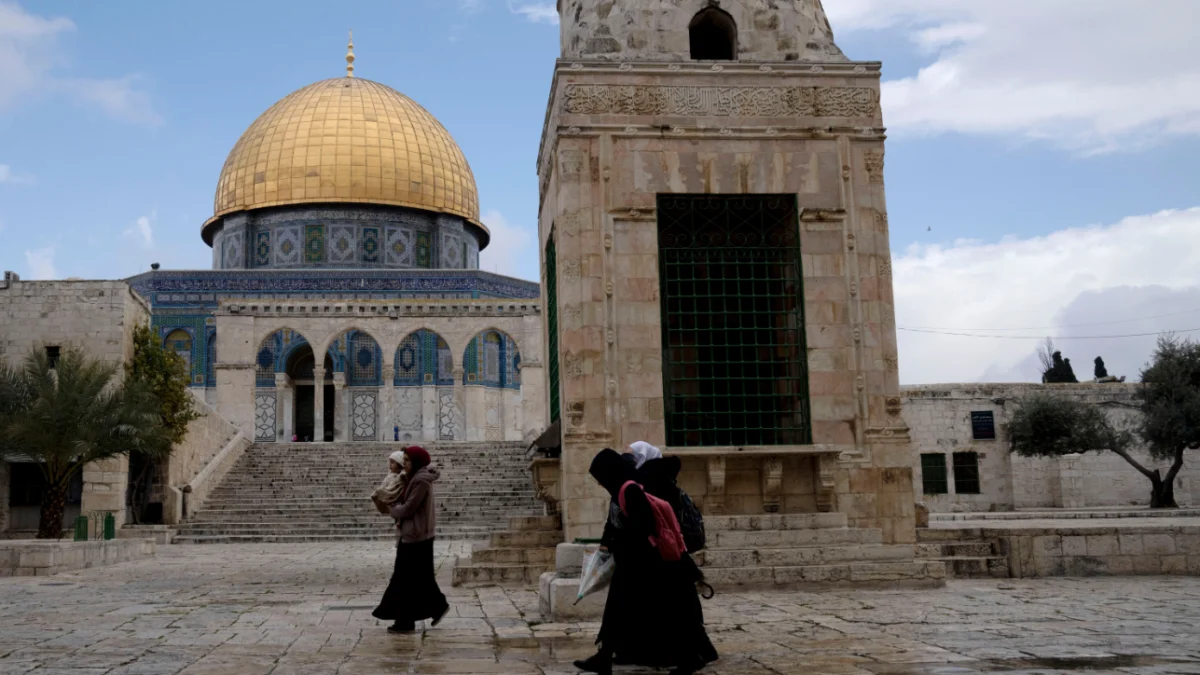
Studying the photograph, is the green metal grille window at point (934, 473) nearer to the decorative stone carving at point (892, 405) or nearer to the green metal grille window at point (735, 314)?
the green metal grille window at point (735, 314)

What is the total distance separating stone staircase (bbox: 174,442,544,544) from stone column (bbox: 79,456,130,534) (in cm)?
129

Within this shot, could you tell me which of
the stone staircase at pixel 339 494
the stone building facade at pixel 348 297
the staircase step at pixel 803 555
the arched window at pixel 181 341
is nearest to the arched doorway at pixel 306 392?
the stone building facade at pixel 348 297

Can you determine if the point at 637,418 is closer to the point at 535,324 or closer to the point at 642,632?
the point at 642,632

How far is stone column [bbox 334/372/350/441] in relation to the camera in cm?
3362

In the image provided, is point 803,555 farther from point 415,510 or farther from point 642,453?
point 642,453

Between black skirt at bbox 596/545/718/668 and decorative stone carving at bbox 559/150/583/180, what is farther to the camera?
decorative stone carving at bbox 559/150/583/180

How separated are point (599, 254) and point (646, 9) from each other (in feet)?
8.77

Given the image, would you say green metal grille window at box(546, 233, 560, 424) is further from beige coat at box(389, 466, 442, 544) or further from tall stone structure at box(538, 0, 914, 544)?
beige coat at box(389, 466, 442, 544)

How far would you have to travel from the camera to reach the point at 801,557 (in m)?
9.37

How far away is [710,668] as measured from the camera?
214 inches

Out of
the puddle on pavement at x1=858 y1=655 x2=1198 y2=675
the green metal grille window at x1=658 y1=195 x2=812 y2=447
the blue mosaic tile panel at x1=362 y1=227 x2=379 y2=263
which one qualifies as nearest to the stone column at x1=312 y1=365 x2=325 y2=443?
the blue mosaic tile panel at x1=362 y1=227 x2=379 y2=263

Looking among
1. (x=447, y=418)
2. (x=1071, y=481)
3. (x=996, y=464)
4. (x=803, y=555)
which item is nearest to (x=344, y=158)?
(x=447, y=418)

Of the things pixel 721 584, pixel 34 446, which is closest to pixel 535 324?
pixel 34 446

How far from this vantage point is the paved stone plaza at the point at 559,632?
545 centimetres
